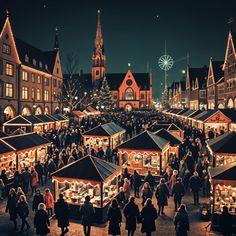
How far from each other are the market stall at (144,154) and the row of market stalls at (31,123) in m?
15.1

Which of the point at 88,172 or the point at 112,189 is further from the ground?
the point at 88,172

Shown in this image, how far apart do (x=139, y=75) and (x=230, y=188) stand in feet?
336

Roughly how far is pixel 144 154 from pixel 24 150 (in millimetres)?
7679

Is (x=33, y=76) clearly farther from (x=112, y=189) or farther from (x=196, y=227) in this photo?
(x=196, y=227)

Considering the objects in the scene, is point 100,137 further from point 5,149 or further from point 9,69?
point 9,69

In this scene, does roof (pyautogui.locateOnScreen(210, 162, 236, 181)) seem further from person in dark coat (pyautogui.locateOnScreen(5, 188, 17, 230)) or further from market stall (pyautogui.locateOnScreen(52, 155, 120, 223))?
person in dark coat (pyautogui.locateOnScreen(5, 188, 17, 230))

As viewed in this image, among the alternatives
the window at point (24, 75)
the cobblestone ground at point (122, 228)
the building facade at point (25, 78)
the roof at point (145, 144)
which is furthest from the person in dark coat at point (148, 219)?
the window at point (24, 75)

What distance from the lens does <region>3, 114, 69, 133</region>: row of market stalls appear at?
1152 inches

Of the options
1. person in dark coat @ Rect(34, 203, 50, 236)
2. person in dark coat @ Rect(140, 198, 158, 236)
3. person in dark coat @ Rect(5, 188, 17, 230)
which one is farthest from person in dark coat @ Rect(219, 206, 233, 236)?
person in dark coat @ Rect(5, 188, 17, 230)

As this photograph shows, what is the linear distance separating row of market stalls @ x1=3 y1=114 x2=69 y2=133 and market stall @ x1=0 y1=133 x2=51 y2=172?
9.64 metres

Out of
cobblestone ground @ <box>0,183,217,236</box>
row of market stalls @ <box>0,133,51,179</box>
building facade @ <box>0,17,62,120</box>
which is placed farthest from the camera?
building facade @ <box>0,17,62,120</box>

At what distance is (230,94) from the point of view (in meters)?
42.2

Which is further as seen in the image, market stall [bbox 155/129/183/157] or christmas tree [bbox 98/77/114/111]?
christmas tree [bbox 98/77/114/111]

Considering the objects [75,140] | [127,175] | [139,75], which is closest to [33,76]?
[75,140]
